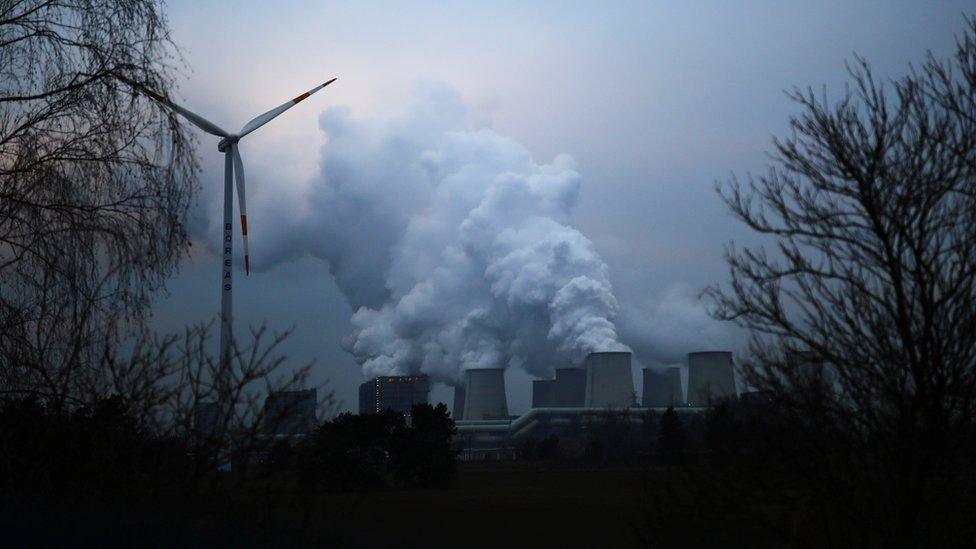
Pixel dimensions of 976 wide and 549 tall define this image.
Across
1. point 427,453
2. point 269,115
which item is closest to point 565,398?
point 427,453

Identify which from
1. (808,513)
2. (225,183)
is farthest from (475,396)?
(808,513)

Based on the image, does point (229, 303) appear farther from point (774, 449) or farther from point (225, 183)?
point (774, 449)

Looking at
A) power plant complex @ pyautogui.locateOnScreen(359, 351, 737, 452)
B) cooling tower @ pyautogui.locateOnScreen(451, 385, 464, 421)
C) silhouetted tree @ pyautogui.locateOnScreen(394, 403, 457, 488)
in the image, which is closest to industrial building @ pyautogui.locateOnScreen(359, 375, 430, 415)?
power plant complex @ pyautogui.locateOnScreen(359, 351, 737, 452)

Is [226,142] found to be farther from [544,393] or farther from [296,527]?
[544,393]

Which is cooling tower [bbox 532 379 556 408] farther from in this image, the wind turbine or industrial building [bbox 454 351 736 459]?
the wind turbine

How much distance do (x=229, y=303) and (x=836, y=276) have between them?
9.63 metres

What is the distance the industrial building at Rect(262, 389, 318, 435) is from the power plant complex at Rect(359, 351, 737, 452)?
190ft

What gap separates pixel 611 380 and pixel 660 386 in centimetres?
1353

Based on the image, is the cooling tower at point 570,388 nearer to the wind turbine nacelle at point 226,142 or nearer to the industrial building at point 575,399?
the industrial building at point 575,399

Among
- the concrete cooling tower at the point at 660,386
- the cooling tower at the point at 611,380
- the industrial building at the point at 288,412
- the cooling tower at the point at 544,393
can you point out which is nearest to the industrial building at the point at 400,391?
the cooling tower at the point at 544,393

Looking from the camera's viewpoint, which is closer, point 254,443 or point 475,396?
point 254,443

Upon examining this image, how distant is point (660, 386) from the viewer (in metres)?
81.9

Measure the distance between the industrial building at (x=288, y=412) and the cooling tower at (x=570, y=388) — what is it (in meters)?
80.9

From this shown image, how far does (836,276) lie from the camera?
7574 mm
